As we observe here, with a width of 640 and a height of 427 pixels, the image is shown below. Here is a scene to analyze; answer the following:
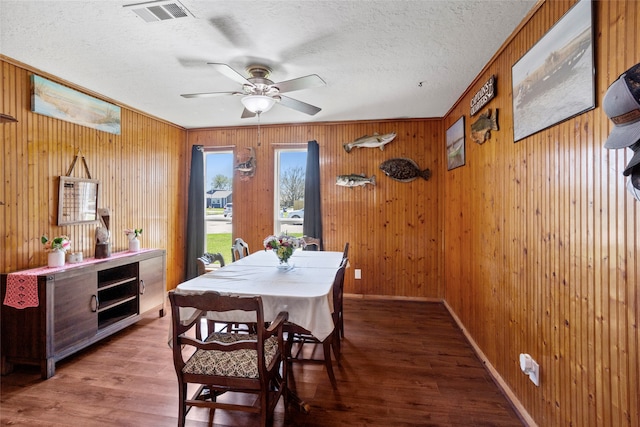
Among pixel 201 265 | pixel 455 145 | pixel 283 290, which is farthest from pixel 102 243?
pixel 455 145

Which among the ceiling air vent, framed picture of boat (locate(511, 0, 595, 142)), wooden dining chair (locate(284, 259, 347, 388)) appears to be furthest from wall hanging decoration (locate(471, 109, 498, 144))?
the ceiling air vent

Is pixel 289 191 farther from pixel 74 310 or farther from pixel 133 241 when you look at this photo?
pixel 74 310

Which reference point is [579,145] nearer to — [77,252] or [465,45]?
[465,45]

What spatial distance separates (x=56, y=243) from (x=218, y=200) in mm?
2413

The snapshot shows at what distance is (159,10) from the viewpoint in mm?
1832

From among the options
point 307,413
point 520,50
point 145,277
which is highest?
point 520,50

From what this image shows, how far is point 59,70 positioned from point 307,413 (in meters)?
3.62

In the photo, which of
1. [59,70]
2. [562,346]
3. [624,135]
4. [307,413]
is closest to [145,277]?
[59,70]

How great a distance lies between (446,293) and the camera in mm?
4098

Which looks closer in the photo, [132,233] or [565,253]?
[565,253]

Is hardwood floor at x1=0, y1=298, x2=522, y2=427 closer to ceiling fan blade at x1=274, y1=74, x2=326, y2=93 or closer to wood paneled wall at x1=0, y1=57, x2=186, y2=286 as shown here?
wood paneled wall at x1=0, y1=57, x2=186, y2=286

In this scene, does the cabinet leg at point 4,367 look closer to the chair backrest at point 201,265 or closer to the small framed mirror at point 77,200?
the small framed mirror at point 77,200

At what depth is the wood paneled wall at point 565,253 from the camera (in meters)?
1.17

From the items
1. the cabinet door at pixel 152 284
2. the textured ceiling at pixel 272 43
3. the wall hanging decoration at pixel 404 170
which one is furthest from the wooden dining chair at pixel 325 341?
the wall hanging decoration at pixel 404 170
